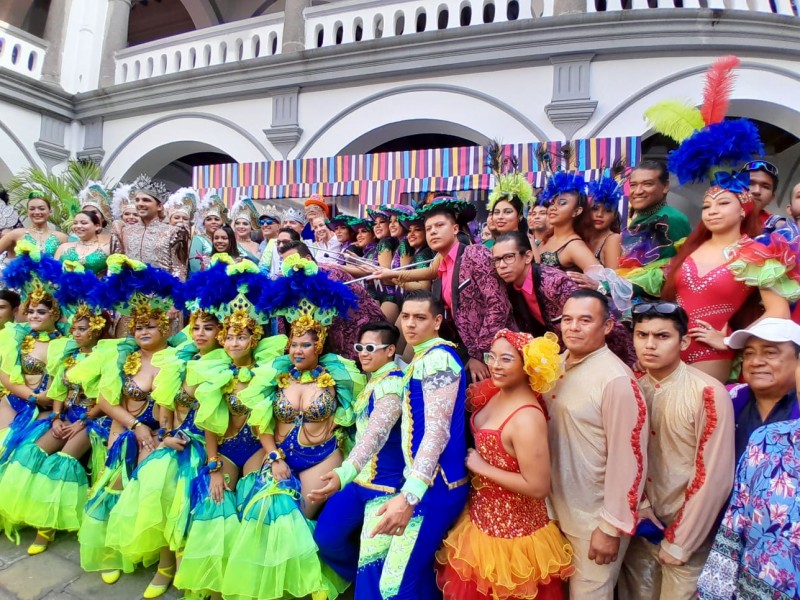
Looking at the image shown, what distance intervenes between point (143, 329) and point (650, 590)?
3.47 m

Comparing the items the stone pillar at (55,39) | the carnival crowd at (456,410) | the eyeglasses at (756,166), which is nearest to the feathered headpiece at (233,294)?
the carnival crowd at (456,410)

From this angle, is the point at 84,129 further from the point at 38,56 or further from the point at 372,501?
the point at 372,501

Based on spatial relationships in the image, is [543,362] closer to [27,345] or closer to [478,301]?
[478,301]

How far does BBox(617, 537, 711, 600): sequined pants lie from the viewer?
205cm

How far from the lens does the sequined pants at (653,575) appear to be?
2.05 m

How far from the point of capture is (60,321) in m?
4.36

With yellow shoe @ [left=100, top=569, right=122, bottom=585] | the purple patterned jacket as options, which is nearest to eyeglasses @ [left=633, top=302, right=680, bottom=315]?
the purple patterned jacket

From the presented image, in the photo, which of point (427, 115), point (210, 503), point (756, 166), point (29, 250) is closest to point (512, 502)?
point (210, 503)

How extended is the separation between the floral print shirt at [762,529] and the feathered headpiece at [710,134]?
1.55m

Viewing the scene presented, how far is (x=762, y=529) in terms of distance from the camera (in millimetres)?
1588

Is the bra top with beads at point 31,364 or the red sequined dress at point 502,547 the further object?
the bra top with beads at point 31,364

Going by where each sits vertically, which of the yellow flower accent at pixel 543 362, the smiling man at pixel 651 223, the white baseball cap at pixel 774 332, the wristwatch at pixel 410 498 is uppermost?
the smiling man at pixel 651 223

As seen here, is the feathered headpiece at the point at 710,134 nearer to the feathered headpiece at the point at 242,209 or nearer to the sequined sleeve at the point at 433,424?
the sequined sleeve at the point at 433,424

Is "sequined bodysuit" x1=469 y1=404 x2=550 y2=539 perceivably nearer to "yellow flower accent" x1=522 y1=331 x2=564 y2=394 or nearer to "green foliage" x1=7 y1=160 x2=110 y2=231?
"yellow flower accent" x1=522 y1=331 x2=564 y2=394
